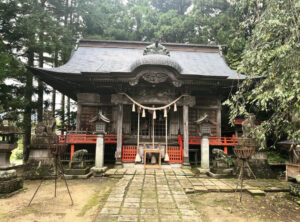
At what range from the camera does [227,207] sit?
3.85 metres

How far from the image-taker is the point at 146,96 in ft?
28.3

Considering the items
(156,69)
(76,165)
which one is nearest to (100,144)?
(76,165)

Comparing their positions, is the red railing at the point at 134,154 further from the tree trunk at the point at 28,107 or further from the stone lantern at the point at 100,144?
the tree trunk at the point at 28,107

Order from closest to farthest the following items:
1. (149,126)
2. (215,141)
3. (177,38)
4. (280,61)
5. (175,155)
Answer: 1. (280,61)
2. (175,155)
3. (215,141)
4. (149,126)
5. (177,38)

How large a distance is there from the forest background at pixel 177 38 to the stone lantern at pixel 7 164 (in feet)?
10.8

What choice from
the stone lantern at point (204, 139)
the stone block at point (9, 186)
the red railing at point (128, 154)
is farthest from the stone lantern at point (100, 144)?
the stone lantern at point (204, 139)

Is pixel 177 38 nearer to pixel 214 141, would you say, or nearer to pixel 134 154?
pixel 214 141

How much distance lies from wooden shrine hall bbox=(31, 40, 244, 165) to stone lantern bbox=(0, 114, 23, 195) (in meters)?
2.64

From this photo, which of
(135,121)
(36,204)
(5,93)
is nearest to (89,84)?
(135,121)

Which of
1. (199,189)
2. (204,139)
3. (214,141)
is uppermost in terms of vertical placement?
(204,139)

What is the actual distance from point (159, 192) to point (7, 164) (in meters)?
4.25

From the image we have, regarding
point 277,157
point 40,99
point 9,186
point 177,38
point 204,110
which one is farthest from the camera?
point 177,38

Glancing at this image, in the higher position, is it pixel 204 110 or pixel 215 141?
pixel 204 110

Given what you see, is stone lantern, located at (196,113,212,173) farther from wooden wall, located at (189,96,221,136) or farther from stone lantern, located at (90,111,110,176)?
stone lantern, located at (90,111,110,176)
